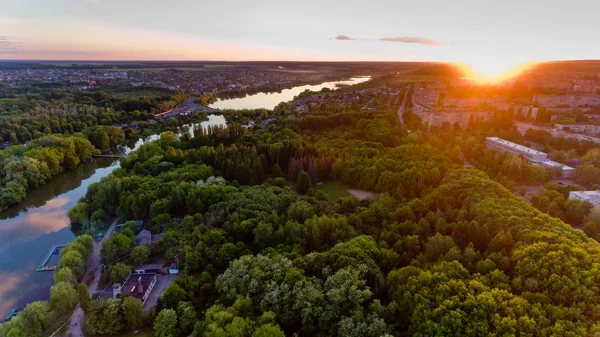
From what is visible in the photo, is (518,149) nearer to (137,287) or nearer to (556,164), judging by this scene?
(556,164)

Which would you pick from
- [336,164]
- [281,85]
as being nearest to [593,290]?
[336,164]

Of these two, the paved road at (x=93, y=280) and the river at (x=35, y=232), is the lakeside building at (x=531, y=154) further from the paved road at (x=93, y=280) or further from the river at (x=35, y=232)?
the river at (x=35, y=232)

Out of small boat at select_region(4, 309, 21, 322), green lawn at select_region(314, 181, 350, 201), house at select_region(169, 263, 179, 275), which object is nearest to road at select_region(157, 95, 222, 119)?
green lawn at select_region(314, 181, 350, 201)

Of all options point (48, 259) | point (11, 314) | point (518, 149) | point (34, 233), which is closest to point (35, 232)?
point (34, 233)

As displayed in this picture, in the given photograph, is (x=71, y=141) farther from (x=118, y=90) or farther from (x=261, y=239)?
(x=118, y=90)

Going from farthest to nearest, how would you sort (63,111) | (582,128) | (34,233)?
(63,111) → (582,128) → (34,233)

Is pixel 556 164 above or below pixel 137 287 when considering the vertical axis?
above
